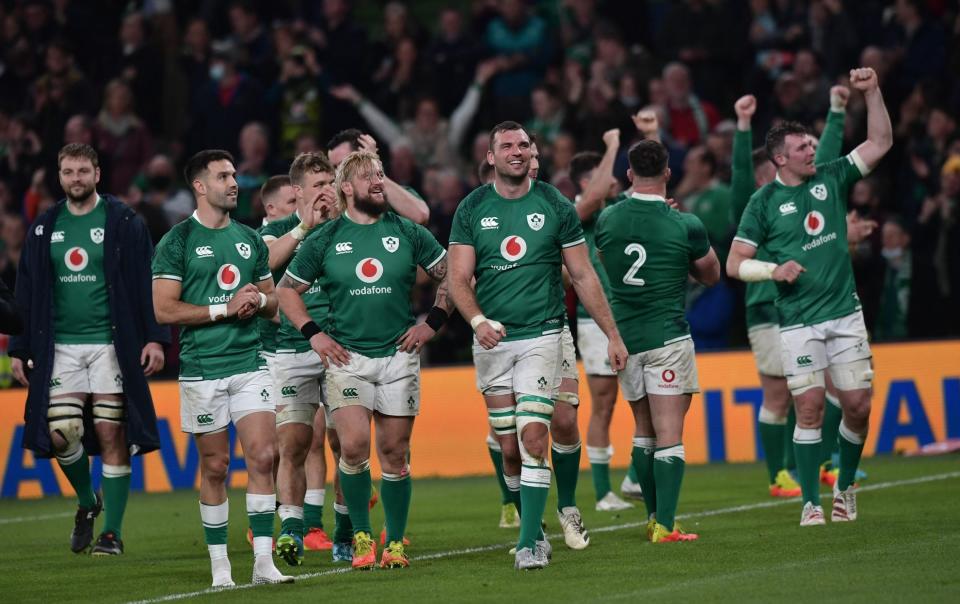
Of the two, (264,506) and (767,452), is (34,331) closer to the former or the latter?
(264,506)

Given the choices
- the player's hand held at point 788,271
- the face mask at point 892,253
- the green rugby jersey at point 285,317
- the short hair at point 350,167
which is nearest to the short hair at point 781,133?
the player's hand held at point 788,271

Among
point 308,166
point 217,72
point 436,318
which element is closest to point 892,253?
point 308,166

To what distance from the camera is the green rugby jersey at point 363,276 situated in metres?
9.60

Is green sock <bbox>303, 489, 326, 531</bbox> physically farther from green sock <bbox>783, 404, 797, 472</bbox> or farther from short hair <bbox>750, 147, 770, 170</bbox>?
short hair <bbox>750, 147, 770, 170</bbox>

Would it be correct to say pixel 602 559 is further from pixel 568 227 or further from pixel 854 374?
pixel 854 374

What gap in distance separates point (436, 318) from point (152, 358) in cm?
236

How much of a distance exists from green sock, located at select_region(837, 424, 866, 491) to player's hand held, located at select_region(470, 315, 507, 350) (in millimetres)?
3029

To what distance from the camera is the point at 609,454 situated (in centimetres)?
1301

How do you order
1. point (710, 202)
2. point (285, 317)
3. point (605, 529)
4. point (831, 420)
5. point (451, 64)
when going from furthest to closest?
point (451, 64) < point (710, 202) < point (831, 420) < point (605, 529) < point (285, 317)

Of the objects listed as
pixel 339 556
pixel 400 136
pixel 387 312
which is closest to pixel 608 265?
pixel 387 312

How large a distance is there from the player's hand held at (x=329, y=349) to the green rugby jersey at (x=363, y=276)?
133mm

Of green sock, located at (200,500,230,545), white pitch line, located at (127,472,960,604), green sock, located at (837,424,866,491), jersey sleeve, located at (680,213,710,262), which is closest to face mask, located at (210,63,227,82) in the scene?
white pitch line, located at (127,472,960,604)

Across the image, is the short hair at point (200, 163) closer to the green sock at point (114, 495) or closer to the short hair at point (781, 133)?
the green sock at point (114, 495)

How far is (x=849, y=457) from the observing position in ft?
35.8
